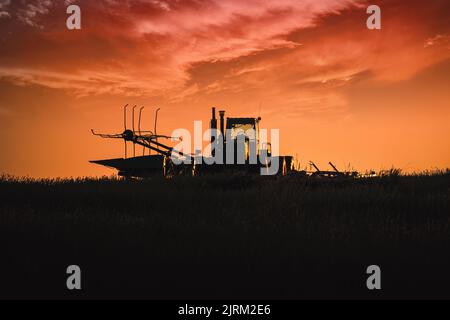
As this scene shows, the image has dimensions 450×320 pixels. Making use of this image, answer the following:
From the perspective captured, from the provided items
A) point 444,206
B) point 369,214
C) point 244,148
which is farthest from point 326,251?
point 244,148

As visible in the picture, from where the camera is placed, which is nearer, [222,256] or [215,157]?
[222,256]

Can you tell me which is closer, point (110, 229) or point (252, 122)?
point (110, 229)

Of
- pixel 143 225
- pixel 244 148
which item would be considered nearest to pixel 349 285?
pixel 143 225

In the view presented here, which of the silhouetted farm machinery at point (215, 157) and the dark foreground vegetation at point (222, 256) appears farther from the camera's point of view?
the silhouetted farm machinery at point (215, 157)

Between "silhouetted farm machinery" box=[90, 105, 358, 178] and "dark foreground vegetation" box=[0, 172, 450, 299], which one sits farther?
"silhouetted farm machinery" box=[90, 105, 358, 178]

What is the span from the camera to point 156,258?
18.0ft

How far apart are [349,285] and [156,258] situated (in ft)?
7.45

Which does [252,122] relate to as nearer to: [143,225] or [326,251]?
[143,225]

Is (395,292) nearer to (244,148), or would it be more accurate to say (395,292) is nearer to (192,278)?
(192,278)
